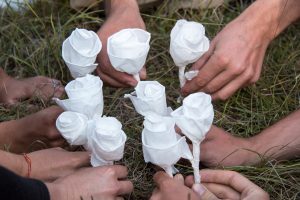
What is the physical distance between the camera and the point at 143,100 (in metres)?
1.33

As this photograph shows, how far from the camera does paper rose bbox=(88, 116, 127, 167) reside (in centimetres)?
124

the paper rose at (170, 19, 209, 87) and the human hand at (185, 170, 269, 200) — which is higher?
the paper rose at (170, 19, 209, 87)

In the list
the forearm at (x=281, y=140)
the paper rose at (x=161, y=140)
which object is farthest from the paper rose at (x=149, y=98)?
the forearm at (x=281, y=140)

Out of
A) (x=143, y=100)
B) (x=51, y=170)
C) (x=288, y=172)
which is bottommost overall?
(x=288, y=172)

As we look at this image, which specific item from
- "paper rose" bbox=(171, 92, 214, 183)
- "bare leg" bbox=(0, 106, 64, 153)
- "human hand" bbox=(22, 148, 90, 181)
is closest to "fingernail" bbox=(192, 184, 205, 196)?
"paper rose" bbox=(171, 92, 214, 183)

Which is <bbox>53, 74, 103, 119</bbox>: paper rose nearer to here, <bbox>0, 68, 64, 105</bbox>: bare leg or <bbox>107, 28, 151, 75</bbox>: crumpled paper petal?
<bbox>107, 28, 151, 75</bbox>: crumpled paper petal

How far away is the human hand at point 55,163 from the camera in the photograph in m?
1.37

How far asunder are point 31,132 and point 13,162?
0.17m

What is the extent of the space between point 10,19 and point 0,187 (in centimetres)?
100

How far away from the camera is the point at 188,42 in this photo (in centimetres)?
140

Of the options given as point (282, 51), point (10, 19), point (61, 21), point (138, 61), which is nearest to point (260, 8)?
point (282, 51)

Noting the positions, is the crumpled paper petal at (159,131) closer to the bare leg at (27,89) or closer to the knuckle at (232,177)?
the knuckle at (232,177)

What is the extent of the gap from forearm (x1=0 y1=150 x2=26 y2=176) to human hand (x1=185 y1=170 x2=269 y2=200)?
37 centimetres

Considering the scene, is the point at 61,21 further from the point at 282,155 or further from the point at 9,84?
the point at 282,155
